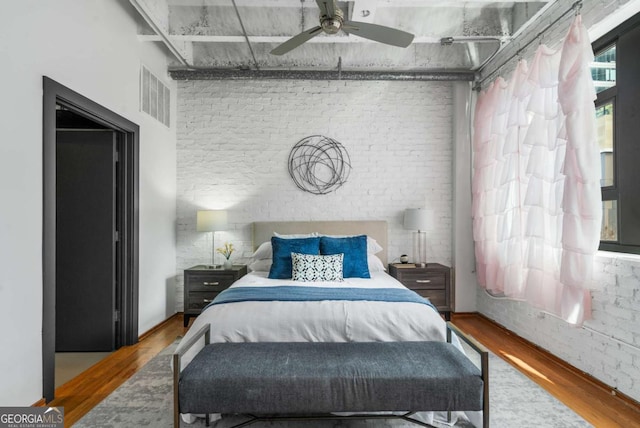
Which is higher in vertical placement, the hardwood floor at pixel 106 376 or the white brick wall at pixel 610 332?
the white brick wall at pixel 610 332

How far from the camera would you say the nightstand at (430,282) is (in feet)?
14.3

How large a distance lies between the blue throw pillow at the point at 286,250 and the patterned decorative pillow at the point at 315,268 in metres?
0.13

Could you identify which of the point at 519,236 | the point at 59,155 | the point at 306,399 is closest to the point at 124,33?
the point at 59,155

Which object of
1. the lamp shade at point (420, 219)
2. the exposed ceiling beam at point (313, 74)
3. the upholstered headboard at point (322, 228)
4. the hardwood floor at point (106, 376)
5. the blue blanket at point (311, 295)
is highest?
the exposed ceiling beam at point (313, 74)

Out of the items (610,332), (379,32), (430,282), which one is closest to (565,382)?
(610,332)

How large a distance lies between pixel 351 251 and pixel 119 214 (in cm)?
232

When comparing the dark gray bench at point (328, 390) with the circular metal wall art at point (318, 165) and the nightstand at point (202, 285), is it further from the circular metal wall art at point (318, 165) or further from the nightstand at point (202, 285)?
the circular metal wall art at point (318, 165)

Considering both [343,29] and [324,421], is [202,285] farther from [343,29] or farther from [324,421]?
[343,29]

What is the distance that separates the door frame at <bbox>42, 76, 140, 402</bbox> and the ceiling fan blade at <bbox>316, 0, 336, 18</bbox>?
1.86 metres

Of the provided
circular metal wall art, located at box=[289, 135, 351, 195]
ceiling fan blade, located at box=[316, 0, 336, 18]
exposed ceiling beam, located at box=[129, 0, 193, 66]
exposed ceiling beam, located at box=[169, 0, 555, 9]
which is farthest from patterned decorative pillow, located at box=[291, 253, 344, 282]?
exposed ceiling beam, located at box=[129, 0, 193, 66]

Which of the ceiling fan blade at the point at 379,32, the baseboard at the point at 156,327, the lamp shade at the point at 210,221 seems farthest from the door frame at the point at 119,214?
the ceiling fan blade at the point at 379,32

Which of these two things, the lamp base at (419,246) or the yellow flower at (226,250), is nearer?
the yellow flower at (226,250)

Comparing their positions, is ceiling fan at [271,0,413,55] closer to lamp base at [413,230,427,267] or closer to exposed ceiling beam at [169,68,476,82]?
exposed ceiling beam at [169,68,476,82]

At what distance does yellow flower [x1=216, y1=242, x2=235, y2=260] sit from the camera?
15.0 feet
